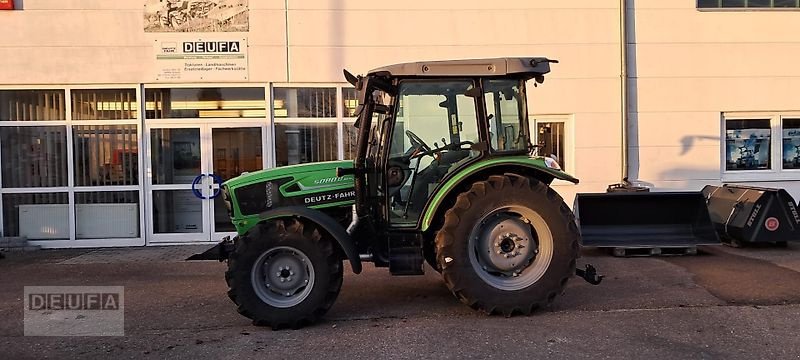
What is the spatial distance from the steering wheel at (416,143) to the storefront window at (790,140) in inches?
Answer: 333

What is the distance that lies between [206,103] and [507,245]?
6626 mm

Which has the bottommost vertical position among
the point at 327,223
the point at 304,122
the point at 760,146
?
the point at 327,223


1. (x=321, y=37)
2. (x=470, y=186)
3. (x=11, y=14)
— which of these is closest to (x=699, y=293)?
(x=470, y=186)

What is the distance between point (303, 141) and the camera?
1066cm

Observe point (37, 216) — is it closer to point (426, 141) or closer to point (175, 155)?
point (175, 155)

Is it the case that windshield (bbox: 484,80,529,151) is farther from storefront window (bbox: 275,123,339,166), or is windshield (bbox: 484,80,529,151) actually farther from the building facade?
storefront window (bbox: 275,123,339,166)

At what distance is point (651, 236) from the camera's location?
8781mm

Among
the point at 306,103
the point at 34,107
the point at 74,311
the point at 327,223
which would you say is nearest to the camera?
the point at 327,223

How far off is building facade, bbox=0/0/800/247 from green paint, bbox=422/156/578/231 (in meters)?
5.05

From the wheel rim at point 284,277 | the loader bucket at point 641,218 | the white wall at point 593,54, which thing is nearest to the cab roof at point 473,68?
the wheel rim at point 284,277

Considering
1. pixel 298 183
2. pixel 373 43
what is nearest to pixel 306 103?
pixel 373 43

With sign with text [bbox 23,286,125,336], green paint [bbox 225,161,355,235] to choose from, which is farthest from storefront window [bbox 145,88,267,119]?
green paint [bbox 225,161,355,235]

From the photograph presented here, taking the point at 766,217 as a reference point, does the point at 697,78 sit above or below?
above

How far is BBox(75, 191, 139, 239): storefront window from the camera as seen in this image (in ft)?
34.2
